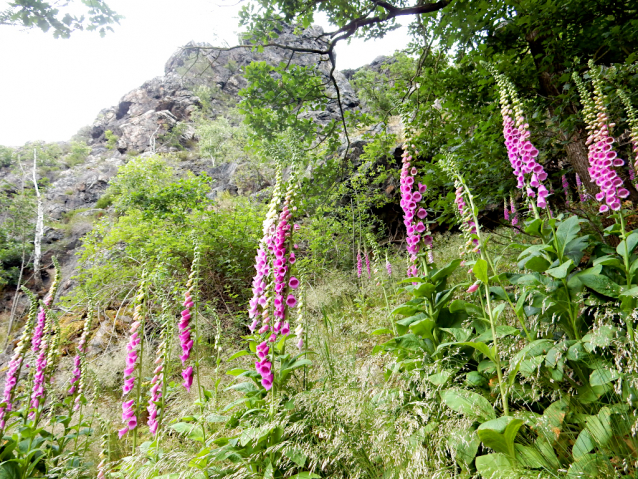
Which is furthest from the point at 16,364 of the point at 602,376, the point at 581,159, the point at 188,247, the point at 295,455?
the point at 581,159

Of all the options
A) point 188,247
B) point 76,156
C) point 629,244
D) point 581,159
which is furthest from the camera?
point 76,156

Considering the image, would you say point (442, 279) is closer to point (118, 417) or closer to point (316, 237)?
point (118, 417)

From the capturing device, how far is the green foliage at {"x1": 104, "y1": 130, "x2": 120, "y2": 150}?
3375 cm

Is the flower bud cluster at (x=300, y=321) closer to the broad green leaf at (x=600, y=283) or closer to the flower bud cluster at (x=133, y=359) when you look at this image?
the flower bud cluster at (x=133, y=359)

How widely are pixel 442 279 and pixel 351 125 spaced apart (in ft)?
12.2

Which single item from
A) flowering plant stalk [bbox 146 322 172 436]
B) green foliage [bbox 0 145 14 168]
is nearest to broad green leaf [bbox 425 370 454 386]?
flowering plant stalk [bbox 146 322 172 436]

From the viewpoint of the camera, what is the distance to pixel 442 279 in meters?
2.11

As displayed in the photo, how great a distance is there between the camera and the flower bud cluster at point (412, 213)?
2.41 m

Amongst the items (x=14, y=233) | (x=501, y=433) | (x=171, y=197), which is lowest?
(x=501, y=433)

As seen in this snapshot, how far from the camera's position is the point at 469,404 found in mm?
1498

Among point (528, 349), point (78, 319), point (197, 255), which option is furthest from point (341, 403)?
point (78, 319)

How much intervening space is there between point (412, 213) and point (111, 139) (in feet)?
136

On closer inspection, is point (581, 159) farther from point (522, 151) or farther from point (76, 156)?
point (76, 156)

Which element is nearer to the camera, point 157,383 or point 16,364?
point 157,383
